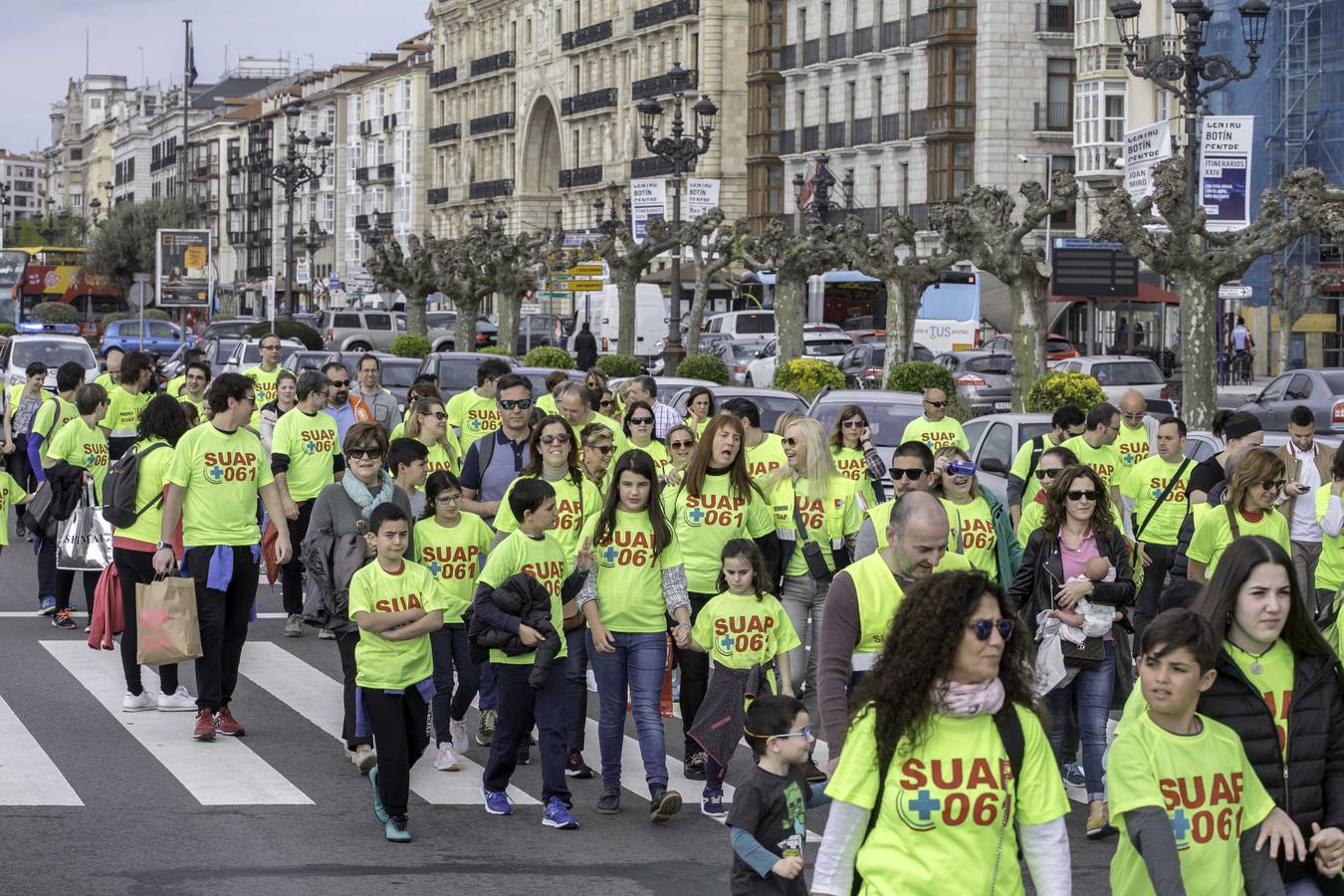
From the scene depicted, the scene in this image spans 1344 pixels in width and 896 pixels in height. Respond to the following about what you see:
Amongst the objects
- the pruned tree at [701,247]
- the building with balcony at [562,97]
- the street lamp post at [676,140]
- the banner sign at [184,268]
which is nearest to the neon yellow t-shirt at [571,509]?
the street lamp post at [676,140]

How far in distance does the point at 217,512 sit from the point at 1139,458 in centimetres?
651

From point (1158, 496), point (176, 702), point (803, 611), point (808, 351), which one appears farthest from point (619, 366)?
point (803, 611)

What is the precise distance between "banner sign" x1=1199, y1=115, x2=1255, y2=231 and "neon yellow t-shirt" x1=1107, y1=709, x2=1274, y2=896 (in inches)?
760

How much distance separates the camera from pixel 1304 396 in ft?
97.5

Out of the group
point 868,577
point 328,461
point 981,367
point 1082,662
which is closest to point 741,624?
point 1082,662

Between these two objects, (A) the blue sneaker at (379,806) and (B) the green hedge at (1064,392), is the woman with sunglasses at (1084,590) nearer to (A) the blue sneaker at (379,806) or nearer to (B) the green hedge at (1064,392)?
(A) the blue sneaker at (379,806)

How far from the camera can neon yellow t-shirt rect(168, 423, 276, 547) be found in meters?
10.9

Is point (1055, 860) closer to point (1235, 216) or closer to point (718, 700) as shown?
point (718, 700)

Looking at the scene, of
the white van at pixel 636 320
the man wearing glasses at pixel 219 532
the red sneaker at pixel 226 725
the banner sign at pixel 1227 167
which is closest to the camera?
the man wearing glasses at pixel 219 532

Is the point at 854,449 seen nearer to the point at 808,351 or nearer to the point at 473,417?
the point at 473,417

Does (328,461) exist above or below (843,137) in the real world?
below

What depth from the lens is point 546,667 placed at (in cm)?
907

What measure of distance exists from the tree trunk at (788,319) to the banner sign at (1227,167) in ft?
60.9

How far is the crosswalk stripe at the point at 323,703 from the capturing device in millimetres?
9930
